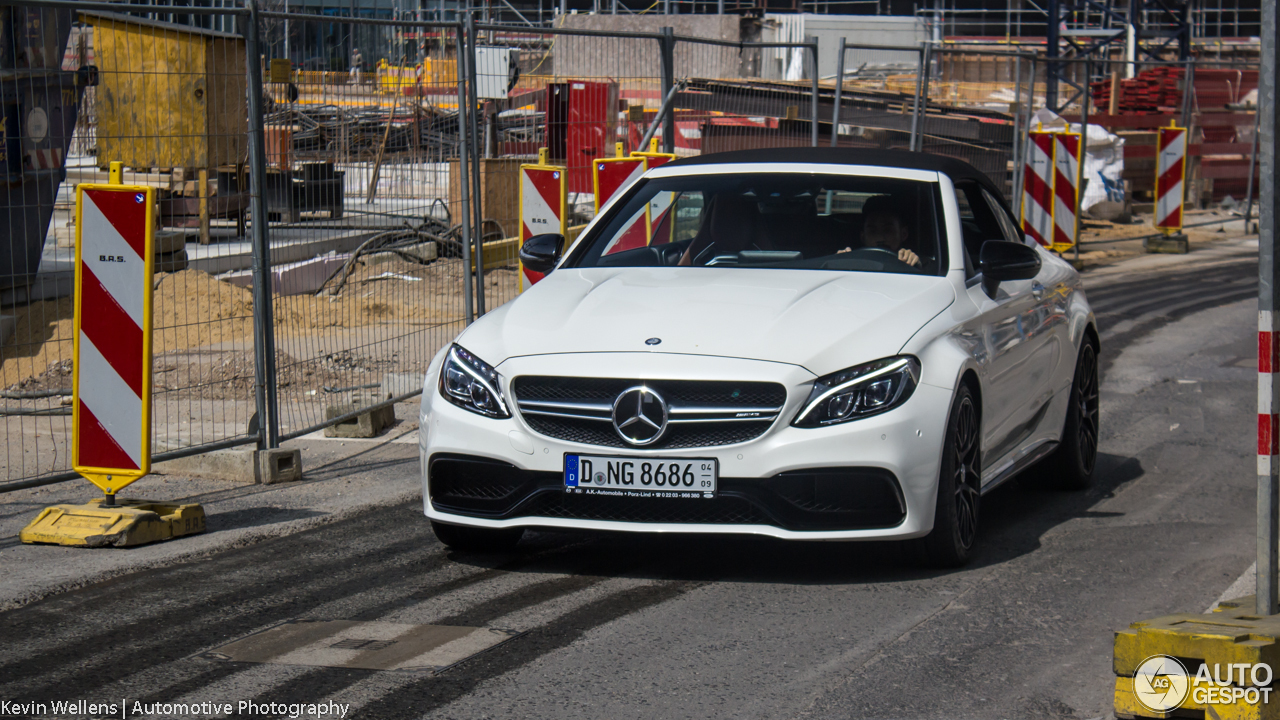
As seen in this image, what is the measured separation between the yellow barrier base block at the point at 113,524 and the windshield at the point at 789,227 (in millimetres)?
1977

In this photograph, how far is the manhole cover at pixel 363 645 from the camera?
4375mm

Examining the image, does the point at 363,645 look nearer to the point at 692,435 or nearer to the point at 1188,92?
the point at 692,435

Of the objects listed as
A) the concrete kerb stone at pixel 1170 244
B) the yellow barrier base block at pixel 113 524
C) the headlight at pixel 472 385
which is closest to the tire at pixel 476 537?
the headlight at pixel 472 385

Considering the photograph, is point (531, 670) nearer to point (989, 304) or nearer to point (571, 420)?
point (571, 420)

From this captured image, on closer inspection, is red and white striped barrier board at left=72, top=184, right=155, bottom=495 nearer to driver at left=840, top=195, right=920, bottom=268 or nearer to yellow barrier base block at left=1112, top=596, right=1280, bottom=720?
driver at left=840, top=195, right=920, bottom=268

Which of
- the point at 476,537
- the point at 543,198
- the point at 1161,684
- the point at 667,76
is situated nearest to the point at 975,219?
the point at 476,537

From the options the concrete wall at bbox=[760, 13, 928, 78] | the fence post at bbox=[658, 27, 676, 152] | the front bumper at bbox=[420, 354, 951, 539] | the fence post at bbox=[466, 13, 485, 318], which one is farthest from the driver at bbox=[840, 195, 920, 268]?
the concrete wall at bbox=[760, 13, 928, 78]

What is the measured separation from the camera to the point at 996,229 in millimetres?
7008

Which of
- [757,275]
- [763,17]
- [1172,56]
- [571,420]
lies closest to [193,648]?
[571,420]

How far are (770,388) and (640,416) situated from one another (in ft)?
1.48

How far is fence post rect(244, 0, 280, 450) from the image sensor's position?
288 inches

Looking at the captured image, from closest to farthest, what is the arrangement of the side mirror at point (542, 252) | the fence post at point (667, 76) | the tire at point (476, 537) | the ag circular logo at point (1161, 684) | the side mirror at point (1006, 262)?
1. the ag circular logo at point (1161, 684)
2. the tire at point (476, 537)
3. the side mirror at point (1006, 262)
4. the side mirror at point (542, 252)
5. the fence post at point (667, 76)

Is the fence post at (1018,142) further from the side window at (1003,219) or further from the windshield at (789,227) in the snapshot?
the windshield at (789,227)

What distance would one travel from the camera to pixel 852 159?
6629 millimetres
